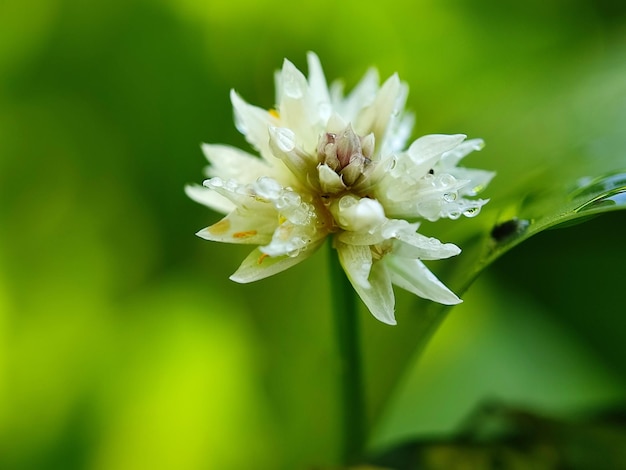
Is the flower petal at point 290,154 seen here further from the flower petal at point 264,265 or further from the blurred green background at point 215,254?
the blurred green background at point 215,254

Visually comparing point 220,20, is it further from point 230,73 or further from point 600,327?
point 600,327

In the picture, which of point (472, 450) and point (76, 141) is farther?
point (76, 141)

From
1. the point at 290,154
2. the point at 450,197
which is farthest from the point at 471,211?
the point at 290,154

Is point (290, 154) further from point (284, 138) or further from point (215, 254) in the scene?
point (215, 254)

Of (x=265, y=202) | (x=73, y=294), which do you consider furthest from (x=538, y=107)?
(x=73, y=294)

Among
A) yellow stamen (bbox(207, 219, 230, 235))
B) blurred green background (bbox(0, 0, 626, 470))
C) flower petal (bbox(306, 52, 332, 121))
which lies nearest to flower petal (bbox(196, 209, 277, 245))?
yellow stamen (bbox(207, 219, 230, 235))

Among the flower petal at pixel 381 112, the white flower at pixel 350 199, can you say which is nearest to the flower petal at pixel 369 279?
the white flower at pixel 350 199

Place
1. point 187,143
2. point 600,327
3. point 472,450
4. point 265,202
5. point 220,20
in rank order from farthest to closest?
point 220,20
point 187,143
point 600,327
point 472,450
point 265,202
